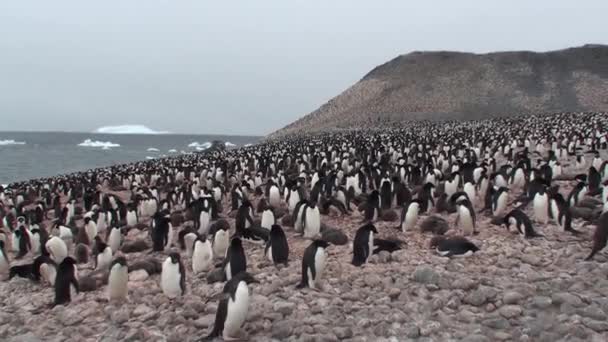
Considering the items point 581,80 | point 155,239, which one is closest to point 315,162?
point 155,239

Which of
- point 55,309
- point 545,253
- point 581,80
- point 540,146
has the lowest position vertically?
point 55,309

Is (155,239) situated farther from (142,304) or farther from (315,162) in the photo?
(315,162)

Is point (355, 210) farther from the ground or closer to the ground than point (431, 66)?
closer to the ground

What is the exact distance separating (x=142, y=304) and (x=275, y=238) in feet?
7.34

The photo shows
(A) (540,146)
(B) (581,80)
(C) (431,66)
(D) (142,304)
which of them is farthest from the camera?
(C) (431,66)

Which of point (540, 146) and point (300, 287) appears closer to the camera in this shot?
point (300, 287)

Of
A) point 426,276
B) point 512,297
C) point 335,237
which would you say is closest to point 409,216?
point 335,237

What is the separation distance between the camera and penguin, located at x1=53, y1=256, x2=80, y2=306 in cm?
743

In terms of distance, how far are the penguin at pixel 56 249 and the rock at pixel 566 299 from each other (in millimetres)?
8430

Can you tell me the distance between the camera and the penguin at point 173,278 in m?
7.38

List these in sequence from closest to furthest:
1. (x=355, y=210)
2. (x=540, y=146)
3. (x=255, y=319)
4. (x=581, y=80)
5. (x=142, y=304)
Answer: (x=255, y=319), (x=142, y=304), (x=355, y=210), (x=540, y=146), (x=581, y=80)

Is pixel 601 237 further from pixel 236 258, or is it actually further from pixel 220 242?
pixel 220 242

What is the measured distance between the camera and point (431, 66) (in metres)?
78.4

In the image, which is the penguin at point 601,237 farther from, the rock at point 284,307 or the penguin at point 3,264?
the penguin at point 3,264
